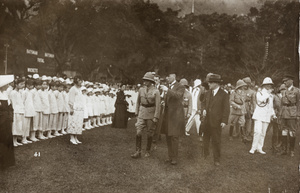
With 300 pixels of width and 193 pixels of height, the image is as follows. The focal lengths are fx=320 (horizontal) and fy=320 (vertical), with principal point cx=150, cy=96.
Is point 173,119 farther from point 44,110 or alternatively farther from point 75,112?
point 44,110

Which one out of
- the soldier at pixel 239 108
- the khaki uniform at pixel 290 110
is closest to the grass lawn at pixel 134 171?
the khaki uniform at pixel 290 110

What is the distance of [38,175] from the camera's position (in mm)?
→ 5855

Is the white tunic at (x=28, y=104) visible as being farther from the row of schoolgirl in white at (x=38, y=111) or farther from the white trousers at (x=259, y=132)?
the white trousers at (x=259, y=132)

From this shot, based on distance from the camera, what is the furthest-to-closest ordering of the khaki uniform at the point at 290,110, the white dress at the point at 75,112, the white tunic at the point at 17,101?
the white dress at the point at 75,112 → the white tunic at the point at 17,101 → the khaki uniform at the point at 290,110

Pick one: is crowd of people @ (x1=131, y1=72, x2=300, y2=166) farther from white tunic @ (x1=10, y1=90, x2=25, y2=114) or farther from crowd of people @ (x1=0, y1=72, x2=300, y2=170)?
white tunic @ (x1=10, y1=90, x2=25, y2=114)

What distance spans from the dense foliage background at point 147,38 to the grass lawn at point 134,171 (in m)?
7.77

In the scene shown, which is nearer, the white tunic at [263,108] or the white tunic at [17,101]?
the white tunic at [17,101]

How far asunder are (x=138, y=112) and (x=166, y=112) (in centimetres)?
88

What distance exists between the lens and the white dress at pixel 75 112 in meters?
9.06

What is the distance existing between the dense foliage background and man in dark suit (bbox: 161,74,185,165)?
8.24 m

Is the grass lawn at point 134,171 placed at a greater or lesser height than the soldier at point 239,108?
lesser

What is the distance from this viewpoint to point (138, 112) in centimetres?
816

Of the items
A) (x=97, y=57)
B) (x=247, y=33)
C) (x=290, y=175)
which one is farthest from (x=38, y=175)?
(x=247, y=33)

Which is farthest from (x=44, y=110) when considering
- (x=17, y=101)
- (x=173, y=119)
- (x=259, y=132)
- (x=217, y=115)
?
(x=259, y=132)
